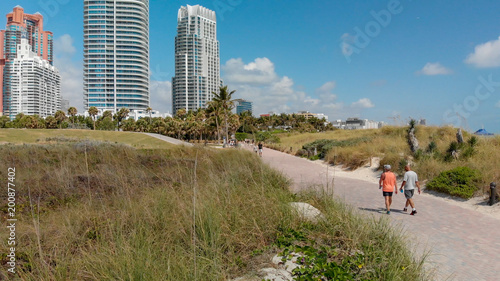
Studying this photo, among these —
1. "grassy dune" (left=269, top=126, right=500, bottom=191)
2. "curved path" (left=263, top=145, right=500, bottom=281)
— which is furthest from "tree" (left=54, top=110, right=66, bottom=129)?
"curved path" (left=263, top=145, right=500, bottom=281)

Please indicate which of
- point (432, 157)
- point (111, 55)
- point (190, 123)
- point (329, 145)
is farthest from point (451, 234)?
point (111, 55)

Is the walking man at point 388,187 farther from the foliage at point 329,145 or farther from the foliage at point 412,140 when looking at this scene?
the foliage at point 329,145

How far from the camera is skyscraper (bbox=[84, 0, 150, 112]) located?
455 ft

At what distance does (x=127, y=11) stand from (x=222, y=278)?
16256 cm

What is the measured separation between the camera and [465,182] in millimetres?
11258

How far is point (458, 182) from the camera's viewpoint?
11492mm

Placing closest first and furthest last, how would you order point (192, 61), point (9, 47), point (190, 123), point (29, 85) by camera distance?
point (190, 123) → point (29, 85) → point (192, 61) → point (9, 47)

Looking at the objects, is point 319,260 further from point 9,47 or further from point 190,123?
point 9,47

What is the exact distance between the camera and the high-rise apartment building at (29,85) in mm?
163625

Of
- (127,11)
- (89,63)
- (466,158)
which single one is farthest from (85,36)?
(466,158)

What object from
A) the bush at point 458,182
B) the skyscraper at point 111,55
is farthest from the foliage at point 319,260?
the skyscraper at point 111,55

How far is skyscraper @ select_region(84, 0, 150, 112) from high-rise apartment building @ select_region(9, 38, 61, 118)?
157ft

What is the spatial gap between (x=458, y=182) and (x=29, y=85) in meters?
205

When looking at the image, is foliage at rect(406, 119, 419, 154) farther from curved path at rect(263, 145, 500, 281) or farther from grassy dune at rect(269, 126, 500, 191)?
curved path at rect(263, 145, 500, 281)
